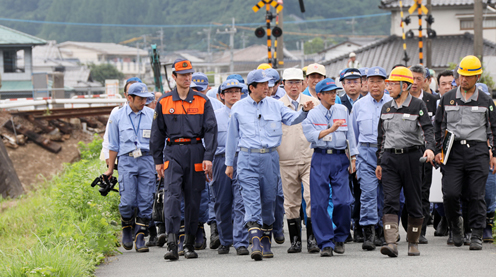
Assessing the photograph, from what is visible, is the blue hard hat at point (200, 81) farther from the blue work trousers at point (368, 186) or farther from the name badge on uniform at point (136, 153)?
the blue work trousers at point (368, 186)

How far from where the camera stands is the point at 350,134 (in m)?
8.92

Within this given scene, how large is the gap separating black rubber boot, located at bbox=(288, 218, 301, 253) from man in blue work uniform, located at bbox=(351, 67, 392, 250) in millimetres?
819

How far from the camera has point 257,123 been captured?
8.69 meters

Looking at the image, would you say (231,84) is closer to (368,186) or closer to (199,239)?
(199,239)

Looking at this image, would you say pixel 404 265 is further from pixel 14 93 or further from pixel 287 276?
pixel 14 93

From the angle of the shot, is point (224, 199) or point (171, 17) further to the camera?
point (171, 17)

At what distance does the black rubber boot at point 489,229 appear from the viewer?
9613 mm

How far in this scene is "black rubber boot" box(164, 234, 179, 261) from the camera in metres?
8.52

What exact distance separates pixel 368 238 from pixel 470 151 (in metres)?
1.68

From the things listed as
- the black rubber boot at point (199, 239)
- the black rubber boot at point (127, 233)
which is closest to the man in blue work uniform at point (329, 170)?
the black rubber boot at point (199, 239)

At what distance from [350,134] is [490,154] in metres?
1.81

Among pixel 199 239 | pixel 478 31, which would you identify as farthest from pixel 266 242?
pixel 478 31

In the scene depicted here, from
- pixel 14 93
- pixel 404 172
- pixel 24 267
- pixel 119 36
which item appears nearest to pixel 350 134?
pixel 404 172

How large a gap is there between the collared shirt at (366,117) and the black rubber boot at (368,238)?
3.70 ft
